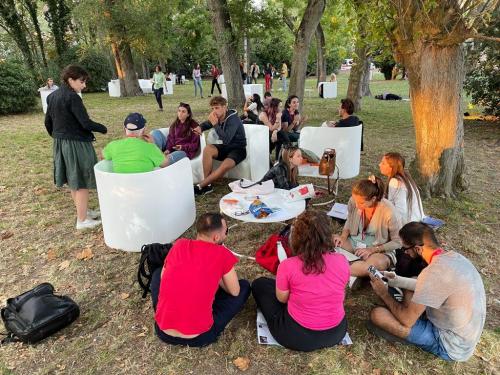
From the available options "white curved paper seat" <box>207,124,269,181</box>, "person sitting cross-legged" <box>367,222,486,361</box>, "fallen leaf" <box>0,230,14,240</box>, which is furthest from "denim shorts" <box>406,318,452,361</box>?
"fallen leaf" <box>0,230,14,240</box>

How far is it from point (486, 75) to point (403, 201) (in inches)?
330

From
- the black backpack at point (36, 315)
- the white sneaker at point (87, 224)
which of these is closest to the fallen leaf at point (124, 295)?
the black backpack at point (36, 315)

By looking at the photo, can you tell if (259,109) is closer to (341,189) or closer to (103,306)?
(341,189)

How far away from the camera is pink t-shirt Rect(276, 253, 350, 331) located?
8.17 feet

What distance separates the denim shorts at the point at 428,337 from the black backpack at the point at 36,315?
2633mm

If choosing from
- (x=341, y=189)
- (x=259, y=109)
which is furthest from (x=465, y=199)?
(x=259, y=109)

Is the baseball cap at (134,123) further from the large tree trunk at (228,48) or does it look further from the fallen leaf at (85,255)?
the large tree trunk at (228,48)

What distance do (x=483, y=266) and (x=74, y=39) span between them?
28.1 metres

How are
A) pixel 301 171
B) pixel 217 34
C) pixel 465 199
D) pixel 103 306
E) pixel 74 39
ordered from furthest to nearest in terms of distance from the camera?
pixel 74 39 < pixel 217 34 < pixel 301 171 < pixel 465 199 < pixel 103 306

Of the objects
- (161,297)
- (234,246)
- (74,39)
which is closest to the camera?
(161,297)

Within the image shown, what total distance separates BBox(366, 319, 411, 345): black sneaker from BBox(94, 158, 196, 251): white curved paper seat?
2.33 meters

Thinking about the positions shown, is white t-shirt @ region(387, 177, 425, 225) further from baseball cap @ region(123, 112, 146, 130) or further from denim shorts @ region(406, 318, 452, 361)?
baseball cap @ region(123, 112, 146, 130)

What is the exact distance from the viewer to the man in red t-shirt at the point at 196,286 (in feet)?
8.29

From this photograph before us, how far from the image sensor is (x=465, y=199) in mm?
5395
